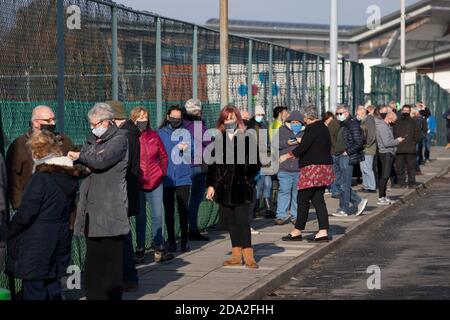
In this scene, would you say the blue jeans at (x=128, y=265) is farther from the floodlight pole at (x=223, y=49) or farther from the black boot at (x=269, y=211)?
the black boot at (x=269, y=211)

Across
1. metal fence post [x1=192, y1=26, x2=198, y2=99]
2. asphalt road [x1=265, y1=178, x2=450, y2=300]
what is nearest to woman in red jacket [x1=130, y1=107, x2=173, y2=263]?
asphalt road [x1=265, y1=178, x2=450, y2=300]

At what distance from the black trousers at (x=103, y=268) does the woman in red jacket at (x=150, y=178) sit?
2972mm

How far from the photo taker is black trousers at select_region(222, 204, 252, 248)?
13438 millimetres

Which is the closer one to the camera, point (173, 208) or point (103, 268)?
point (103, 268)

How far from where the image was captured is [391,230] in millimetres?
19422

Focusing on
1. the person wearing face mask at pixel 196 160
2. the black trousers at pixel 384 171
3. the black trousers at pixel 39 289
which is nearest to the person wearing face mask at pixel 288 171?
the person wearing face mask at pixel 196 160

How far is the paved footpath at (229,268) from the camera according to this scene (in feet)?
38.7

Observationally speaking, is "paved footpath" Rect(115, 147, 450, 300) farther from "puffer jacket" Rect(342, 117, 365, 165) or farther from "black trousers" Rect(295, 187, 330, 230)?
"puffer jacket" Rect(342, 117, 365, 165)

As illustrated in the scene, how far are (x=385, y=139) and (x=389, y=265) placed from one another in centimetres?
922

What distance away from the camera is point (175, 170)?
14.7 metres

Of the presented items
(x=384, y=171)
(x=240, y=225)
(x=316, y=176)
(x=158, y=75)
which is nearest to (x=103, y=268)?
(x=240, y=225)

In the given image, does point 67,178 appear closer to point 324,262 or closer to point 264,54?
point 324,262

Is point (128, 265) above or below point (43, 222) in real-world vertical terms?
below

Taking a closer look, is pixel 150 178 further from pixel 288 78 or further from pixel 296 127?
Result: pixel 288 78
